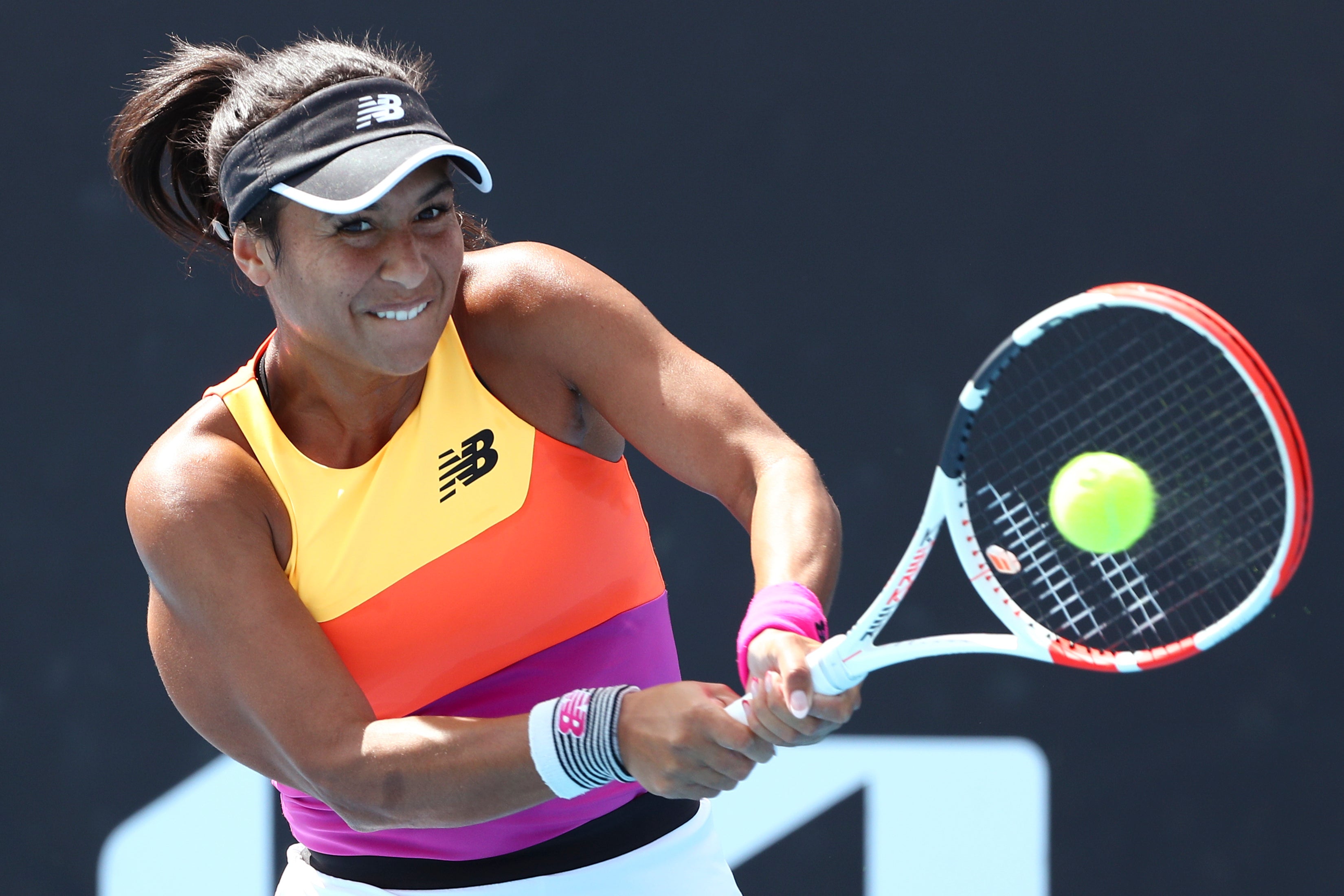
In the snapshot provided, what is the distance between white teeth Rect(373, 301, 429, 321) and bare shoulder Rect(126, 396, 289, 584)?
0.27 m

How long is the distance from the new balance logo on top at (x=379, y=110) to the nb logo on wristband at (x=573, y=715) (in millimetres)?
688

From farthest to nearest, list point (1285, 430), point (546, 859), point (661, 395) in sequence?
point (546, 859), point (661, 395), point (1285, 430)

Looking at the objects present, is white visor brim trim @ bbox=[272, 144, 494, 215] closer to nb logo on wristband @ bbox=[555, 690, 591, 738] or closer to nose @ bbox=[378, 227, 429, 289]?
nose @ bbox=[378, 227, 429, 289]

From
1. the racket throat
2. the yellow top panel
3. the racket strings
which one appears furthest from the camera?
the racket strings

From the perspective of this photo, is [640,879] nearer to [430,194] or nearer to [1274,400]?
[430,194]

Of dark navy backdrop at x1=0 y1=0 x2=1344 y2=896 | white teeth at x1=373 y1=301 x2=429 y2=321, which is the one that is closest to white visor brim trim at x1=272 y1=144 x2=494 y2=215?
white teeth at x1=373 y1=301 x2=429 y2=321

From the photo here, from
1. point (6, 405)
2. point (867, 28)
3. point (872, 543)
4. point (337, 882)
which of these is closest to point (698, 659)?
point (872, 543)

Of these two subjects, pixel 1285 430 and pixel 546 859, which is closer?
pixel 1285 430

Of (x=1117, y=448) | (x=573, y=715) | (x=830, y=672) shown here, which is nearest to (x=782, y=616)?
(x=830, y=672)

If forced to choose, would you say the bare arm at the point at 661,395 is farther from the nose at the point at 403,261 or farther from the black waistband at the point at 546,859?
the black waistband at the point at 546,859

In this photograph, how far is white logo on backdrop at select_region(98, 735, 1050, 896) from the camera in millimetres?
2854

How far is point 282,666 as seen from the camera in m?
1.71

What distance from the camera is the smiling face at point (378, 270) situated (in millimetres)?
1645

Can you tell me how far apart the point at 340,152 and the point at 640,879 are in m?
1.00
